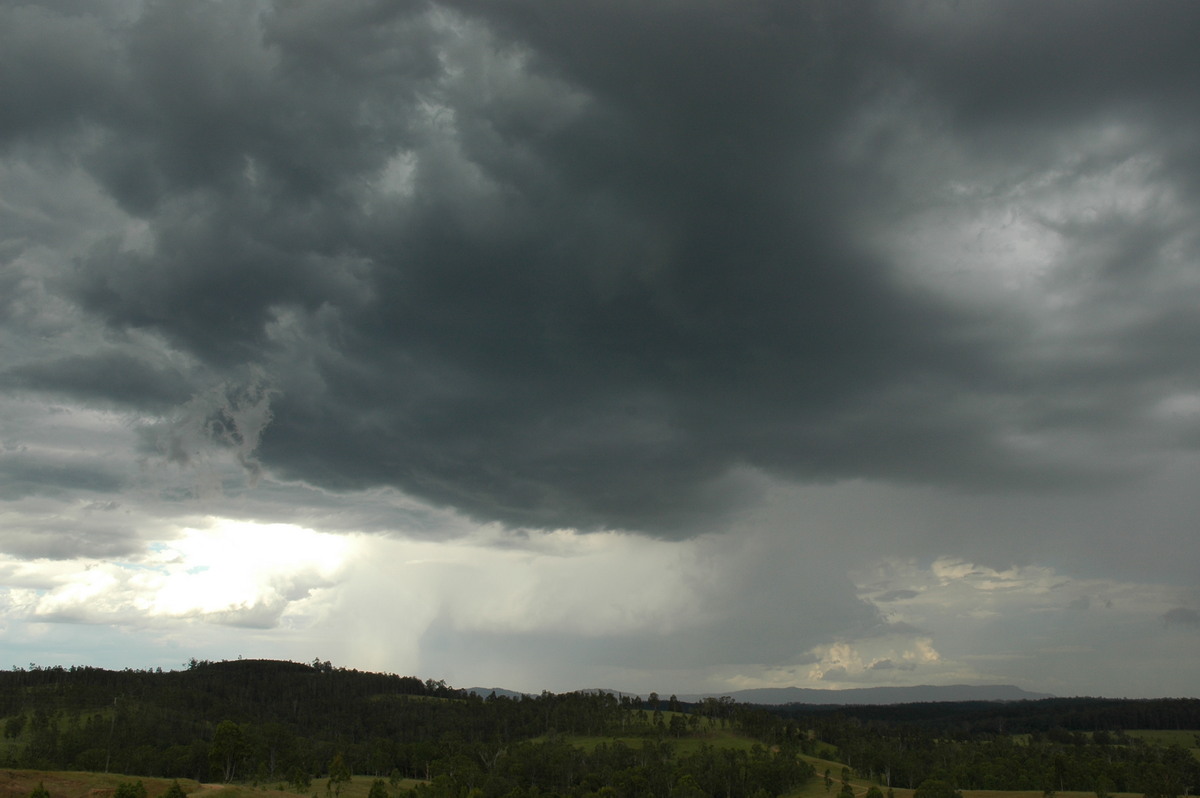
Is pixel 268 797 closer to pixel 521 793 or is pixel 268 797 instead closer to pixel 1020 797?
pixel 521 793

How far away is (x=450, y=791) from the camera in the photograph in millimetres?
183250

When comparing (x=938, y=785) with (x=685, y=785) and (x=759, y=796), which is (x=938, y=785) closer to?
(x=759, y=796)

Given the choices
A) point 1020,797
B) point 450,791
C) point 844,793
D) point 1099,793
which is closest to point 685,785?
point 844,793

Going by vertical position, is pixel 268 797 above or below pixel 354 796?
above

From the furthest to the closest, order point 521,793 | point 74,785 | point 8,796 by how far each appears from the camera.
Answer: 1. point 521,793
2. point 74,785
3. point 8,796

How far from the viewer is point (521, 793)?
590 ft

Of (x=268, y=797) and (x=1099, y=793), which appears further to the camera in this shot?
(x=1099, y=793)

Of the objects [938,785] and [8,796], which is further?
[938,785]

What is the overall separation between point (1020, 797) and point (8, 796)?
688 feet

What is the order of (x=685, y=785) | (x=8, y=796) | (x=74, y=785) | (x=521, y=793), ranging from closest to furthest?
(x=8, y=796) → (x=74, y=785) → (x=521, y=793) → (x=685, y=785)

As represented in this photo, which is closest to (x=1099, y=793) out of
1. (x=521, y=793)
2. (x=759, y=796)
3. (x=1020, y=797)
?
(x=1020, y=797)

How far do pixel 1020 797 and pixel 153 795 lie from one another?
623 feet

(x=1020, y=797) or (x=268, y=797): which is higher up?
(x=268, y=797)

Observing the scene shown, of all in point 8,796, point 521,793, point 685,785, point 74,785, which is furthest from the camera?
point 685,785
